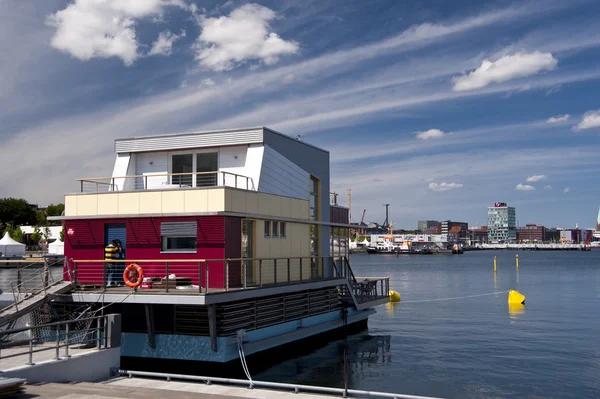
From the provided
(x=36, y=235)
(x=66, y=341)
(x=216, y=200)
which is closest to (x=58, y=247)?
(x=36, y=235)

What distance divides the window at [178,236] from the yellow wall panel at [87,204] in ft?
9.35

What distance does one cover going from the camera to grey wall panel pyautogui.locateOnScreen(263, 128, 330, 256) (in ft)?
84.9

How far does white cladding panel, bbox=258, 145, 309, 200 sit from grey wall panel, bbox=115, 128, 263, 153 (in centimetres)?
79

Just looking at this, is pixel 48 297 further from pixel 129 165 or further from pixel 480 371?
pixel 480 371

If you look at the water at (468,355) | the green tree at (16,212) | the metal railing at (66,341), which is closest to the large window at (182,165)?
the metal railing at (66,341)

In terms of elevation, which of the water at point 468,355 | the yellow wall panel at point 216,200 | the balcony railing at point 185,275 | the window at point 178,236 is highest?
the yellow wall panel at point 216,200

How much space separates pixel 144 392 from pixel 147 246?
26.6 ft

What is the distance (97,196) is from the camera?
2214 cm

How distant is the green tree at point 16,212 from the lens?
133125mm

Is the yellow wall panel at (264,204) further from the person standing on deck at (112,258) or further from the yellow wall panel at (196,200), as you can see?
the person standing on deck at (112,258)

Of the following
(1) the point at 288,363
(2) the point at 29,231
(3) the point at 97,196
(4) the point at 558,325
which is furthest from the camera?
(2) the point at 29,231

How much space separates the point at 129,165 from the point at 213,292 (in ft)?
32.5

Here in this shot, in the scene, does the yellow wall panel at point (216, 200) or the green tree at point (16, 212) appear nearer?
the yellow wall panel at point (216, 200)

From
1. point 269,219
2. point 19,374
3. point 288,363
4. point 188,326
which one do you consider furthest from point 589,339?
point 19,374
